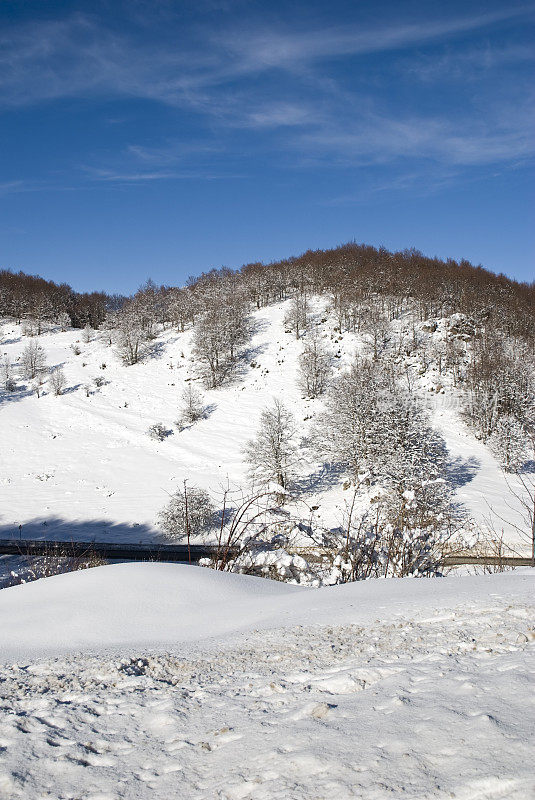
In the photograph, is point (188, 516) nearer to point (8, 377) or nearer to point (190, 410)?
point (190, 410)

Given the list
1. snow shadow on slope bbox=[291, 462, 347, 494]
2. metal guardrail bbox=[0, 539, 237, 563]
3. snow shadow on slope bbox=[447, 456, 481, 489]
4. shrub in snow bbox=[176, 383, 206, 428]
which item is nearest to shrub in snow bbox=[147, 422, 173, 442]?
shrub in snow bbox=[176, 383, 206, 428]

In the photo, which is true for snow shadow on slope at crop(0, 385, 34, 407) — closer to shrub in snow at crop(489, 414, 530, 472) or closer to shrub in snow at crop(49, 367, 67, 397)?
shrub in snow at crop(49, 367, 67, 397)

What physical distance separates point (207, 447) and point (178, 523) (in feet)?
34.5

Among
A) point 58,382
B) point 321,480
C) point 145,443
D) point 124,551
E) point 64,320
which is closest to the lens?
point 124,551

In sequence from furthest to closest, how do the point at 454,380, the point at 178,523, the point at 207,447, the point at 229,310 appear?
the point at 229,310, the point at 454,380, the point at 207,447, the point at 178,523

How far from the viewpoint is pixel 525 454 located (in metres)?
25.7

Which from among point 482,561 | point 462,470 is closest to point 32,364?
point 462,470

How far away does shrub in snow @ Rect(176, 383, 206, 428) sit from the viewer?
32906mm

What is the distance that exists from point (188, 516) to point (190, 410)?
48.8ft

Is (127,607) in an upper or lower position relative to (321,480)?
upper

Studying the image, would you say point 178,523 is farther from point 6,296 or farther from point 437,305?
point 6,296

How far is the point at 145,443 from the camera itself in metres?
30.3

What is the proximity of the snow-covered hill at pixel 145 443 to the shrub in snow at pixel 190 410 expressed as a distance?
28.7 inches

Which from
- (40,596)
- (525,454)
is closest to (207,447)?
(525,454)
